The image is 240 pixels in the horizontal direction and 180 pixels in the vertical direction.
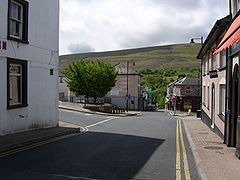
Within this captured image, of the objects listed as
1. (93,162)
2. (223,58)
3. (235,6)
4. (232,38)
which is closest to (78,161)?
(93,162)

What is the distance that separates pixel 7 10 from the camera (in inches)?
495

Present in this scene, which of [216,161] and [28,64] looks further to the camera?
[28,64]

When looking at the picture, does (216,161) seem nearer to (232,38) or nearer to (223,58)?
(232,38)

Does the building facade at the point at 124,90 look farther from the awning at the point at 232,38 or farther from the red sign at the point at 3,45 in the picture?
the awning at the point at 232,38

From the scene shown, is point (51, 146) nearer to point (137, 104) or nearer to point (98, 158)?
point (98, 158)

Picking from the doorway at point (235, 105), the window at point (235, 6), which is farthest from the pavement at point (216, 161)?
the window at point (235, 6)

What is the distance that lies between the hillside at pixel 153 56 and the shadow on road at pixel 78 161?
12637cm

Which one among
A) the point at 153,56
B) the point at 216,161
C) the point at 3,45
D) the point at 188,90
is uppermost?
the point at 153,56

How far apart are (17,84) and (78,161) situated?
697 centimetres

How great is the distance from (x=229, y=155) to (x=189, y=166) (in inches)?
88.9

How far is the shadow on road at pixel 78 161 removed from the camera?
23.0 ft

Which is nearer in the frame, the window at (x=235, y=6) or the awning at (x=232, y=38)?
the awning at (x=232, y=38)

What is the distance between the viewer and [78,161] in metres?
8.41

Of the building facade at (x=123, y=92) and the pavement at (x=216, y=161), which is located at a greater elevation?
the building facade at (x=123, y=92)
